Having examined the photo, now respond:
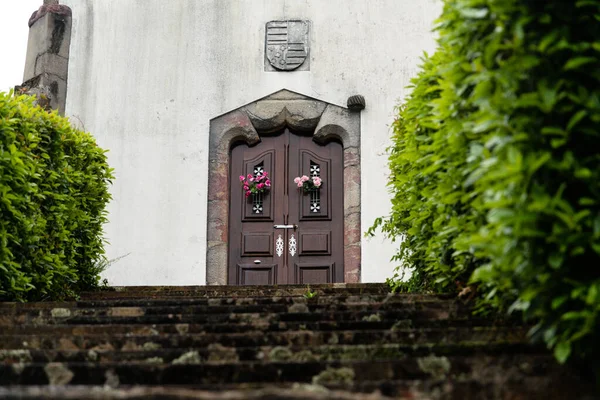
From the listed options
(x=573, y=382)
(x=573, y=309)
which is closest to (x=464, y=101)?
(x=573, y=309)

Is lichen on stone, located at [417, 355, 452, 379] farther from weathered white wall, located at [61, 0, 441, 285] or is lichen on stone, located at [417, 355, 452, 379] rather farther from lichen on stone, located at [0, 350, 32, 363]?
weathered white wall, located at [61, 0, 441, 285]

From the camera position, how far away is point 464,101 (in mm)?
3566

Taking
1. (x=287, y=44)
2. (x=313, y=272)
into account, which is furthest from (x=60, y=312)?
(x=287, y=44)

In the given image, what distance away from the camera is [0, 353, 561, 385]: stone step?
307cm

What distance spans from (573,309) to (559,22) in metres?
1.03

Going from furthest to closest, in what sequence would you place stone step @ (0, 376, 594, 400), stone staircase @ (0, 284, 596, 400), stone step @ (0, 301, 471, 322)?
stone step @ (0, 301, 471, 322) < stone staircase @ (0, 284, 596, 400) < stone step @ (0, 376, 594, 400)

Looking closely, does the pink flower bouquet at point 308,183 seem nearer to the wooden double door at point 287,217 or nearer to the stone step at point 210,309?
the wooden double door at point 287,217

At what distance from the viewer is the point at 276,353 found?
3410mm

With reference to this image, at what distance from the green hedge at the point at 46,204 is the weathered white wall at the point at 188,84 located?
6.53 ft

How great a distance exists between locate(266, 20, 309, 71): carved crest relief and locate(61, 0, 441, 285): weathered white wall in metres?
0.09

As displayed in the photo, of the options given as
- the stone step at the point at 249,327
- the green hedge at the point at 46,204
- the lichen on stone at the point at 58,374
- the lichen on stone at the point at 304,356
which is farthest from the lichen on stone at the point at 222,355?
the green hedge at the point at 46,204

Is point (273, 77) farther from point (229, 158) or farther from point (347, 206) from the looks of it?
point (347, 206)

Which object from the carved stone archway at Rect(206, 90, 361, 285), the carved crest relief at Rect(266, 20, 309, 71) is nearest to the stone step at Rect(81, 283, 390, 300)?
the carved stone archway at Rect(206, 90, 361, 285)

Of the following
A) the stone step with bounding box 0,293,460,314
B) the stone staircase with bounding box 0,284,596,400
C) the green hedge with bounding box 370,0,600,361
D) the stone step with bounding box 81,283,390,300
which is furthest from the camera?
Answer: the stone step with bounding box 81,283,390,300
